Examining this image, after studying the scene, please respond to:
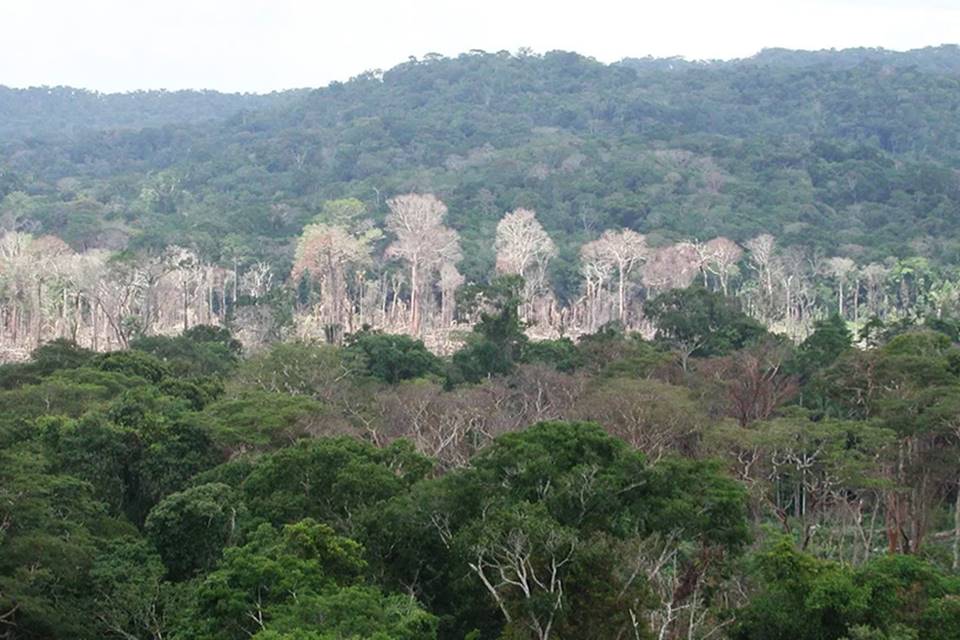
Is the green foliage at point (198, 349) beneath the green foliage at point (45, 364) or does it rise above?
beneath

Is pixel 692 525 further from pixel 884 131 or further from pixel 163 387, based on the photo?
pixel 884 131

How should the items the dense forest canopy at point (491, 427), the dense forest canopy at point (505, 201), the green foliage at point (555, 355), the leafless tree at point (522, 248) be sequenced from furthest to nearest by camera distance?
the leafless tree at point (522, 248) → the dense forest canopy at point (505, 201) → the green foliage at point (555, 355) → the dense forest canopy at point (491, 427)

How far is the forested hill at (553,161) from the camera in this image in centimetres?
8825

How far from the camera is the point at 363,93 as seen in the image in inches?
6112

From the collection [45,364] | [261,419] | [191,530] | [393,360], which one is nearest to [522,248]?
[393,360]

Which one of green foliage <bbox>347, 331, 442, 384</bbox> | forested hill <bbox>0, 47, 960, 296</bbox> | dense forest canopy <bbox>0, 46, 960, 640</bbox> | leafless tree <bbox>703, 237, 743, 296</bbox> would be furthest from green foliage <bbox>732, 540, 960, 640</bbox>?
forested hill <bbox>0, 47, 960, 296</bbox>

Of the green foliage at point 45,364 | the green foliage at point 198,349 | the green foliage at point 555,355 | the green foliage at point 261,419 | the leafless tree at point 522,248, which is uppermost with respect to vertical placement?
the leafless tree at point 522,248

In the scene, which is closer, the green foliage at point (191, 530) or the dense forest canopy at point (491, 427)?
the dense forest canopy at point (491, 427)

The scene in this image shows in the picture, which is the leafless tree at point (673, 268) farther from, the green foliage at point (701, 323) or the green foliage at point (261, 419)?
the green foliage at point (261, 419)

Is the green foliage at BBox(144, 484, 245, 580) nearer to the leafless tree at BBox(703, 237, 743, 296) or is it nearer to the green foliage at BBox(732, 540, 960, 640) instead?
the green foliage at BBox(732, 540, 960, 640)

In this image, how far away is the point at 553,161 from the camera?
11019 centimetres

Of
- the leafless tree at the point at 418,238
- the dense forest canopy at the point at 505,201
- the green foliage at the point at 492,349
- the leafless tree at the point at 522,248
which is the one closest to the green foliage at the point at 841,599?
the green foliage at the point at 492,349

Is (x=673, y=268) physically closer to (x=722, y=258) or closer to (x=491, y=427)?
(x=722, y=258)

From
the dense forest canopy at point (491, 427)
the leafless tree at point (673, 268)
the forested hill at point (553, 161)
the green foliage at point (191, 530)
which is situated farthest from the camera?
the forested hill at point (553, 161)
